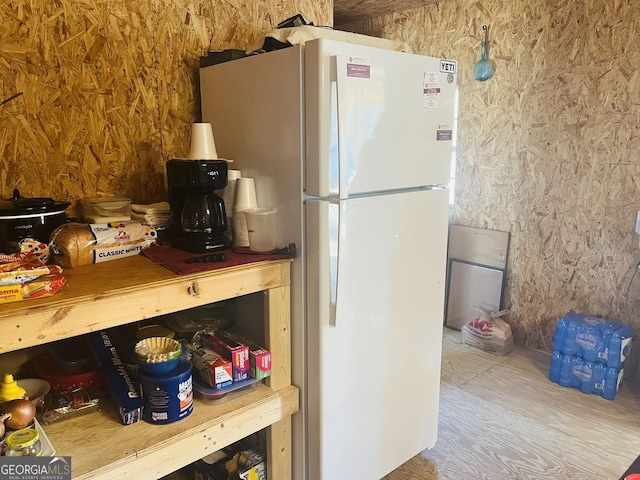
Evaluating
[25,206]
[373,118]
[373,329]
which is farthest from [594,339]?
[25,206]

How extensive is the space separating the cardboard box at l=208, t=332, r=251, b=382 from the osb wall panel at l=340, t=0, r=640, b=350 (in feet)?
7.48

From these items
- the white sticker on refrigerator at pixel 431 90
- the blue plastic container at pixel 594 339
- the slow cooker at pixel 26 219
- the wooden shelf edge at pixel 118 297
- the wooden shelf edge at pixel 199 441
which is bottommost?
the blue plastic container at pixel 594 339

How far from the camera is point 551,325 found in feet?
10.5

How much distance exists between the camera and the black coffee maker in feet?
5.40

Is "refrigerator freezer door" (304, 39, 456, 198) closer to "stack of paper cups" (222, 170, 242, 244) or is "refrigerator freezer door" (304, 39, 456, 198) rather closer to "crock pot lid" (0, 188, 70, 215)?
"stack of paper cups" (222, 170, 242, 244)

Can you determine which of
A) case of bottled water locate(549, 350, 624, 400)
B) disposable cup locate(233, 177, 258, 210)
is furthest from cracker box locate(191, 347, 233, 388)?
case of bottled water locate(549, 350, 624, 400)

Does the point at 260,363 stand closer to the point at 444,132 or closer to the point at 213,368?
the point at 213,368

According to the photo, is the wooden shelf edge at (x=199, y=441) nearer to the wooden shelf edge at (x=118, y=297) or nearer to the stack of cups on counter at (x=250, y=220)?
the wooden shelf edge at (x=118, y=297)

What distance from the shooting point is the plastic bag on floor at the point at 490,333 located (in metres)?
3.20

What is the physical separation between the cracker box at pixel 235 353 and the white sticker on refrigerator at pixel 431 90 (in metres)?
1.11

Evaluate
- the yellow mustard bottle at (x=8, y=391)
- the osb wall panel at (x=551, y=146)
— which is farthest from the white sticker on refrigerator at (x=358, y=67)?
the osb wall panel at (x=551, y=146)

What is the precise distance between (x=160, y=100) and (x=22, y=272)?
1005 millimetres

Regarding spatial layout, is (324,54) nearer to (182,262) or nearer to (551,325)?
(182,262)


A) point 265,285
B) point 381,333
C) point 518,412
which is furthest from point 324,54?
point 518,412
